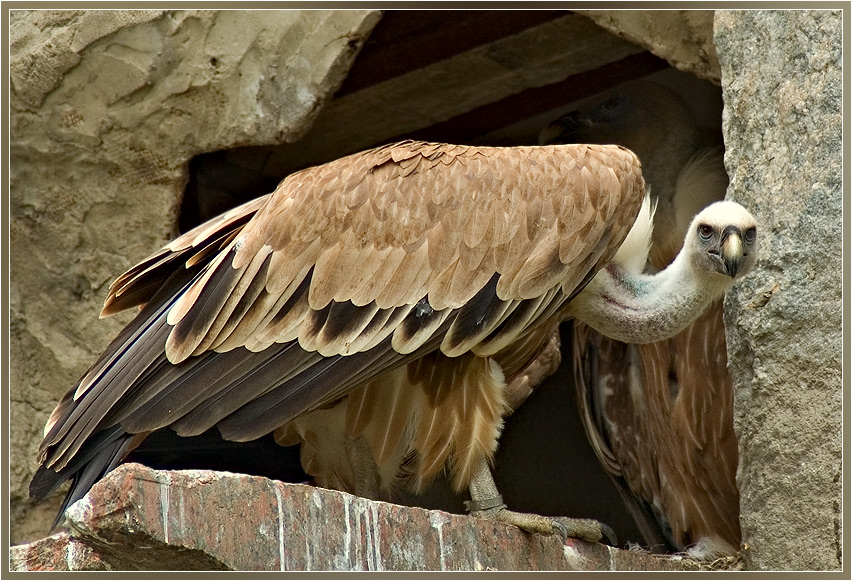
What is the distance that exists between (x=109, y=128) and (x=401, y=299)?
6.39 feet

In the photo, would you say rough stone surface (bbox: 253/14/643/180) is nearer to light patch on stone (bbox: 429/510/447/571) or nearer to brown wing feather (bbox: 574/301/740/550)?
brown wing feather (bbox: 574/301/740/550)

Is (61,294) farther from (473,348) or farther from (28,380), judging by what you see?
(473,348)

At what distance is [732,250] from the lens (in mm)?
3701

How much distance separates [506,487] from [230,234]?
8.92 ft

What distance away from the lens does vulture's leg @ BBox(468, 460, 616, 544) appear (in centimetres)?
377

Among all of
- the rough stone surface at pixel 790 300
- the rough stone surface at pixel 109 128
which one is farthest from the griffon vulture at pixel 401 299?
the rough stone surface at pixel 109 128

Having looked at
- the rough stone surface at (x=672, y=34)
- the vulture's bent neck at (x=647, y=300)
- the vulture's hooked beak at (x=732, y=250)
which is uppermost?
the rough stone surface at (x=672, y=34)

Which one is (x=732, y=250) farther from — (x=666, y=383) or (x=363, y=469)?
(x=363, y=469)

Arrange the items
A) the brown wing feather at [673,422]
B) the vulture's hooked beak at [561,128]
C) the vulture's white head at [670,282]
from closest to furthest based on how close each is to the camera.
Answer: the vulture's white head at [670,282]
the brown wing feather at [673,422]
the vulture's hooked beak at [561,128]

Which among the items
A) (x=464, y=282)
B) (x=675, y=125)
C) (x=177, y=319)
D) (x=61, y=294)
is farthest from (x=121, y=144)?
(x=675, y=125)

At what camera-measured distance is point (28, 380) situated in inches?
207

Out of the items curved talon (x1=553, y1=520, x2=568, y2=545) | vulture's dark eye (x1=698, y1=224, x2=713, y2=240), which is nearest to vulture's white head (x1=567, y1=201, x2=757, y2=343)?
vulture's dark eye (x1=698, y1=224, x2=713, y2=240)

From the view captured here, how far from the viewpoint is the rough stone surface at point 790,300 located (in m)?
3.82

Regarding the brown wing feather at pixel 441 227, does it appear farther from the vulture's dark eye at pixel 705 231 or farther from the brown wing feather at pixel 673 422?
the brown wing feather at pixel 673 422
